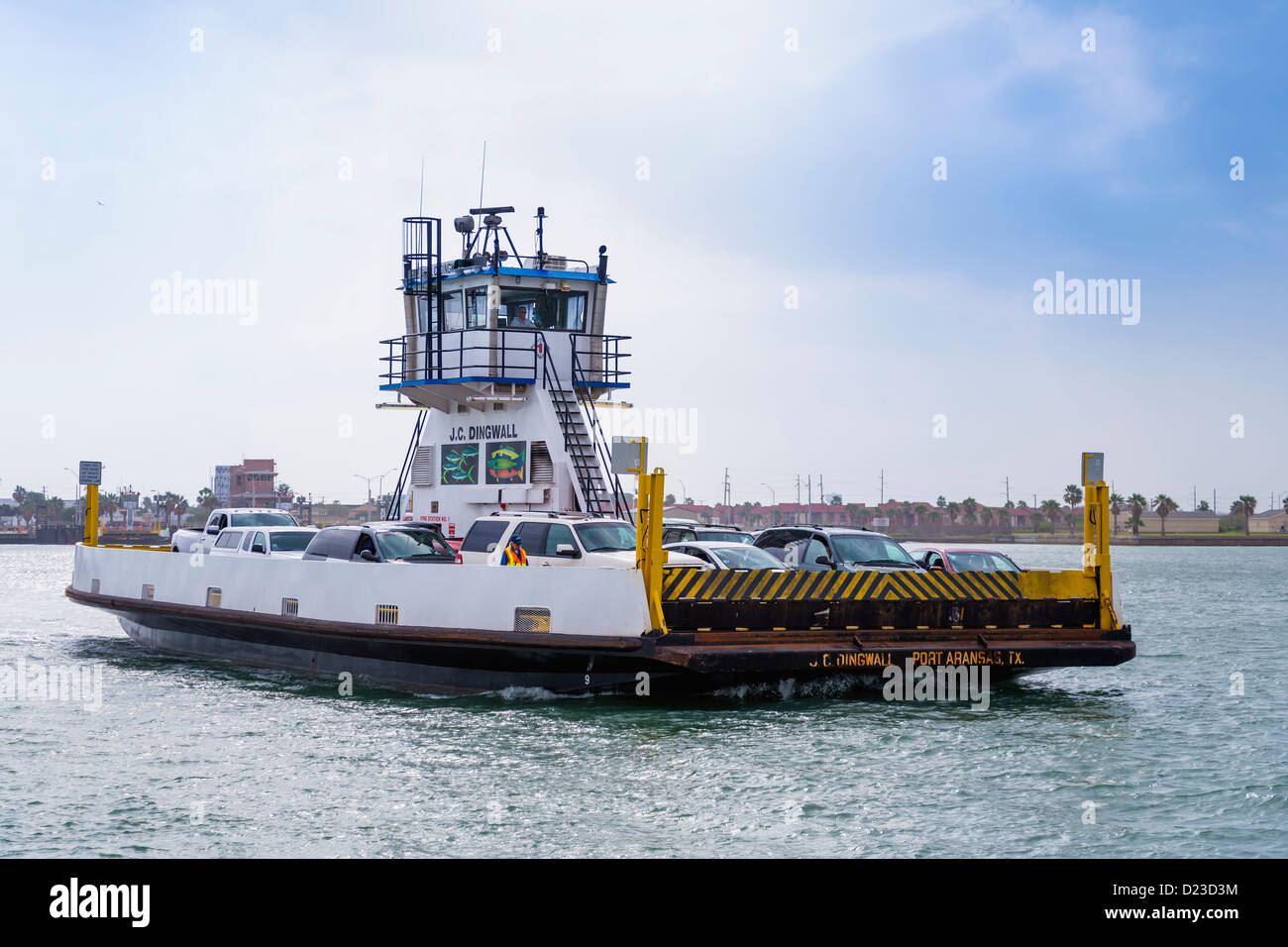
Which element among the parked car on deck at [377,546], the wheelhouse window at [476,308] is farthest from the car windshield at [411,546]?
the wheelhouse window at [476,308]

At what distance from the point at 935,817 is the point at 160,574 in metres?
15.4

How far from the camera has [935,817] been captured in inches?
414

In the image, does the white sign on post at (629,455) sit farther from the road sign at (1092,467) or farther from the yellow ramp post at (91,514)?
the yellow ramp post at (91,514)

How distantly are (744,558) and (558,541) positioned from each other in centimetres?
283

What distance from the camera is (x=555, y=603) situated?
1509cm

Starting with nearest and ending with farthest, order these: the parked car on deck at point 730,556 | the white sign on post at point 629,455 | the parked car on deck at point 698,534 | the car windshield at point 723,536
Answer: the white sign on post at point 629,455 < the parked car on deck at point 730,556 < the parked car on deck at point 698,534 < the car windshield at point 723,536

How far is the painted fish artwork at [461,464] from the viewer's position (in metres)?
23.3

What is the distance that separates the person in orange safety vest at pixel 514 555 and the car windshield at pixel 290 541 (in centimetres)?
505

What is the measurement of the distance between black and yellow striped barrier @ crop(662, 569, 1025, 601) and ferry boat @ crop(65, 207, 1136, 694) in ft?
0.08

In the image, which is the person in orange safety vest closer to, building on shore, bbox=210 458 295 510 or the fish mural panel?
the fish mural panel

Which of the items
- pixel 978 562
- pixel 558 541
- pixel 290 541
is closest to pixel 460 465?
pixel 290 541
